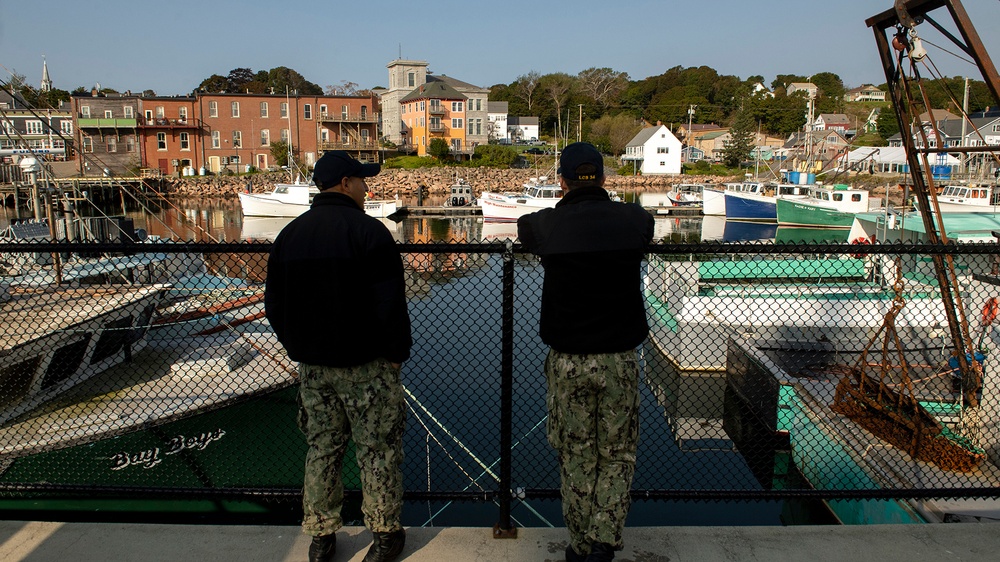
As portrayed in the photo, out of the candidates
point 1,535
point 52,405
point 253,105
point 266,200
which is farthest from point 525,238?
point 253,105

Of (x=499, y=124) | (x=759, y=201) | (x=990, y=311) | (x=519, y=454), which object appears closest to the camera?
(x=990, y=311)

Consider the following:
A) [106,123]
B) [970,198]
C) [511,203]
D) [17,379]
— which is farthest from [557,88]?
[17,379]

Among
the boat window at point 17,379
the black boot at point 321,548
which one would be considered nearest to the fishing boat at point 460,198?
the boat window at point 17,379

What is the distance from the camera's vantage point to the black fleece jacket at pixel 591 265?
3.07m

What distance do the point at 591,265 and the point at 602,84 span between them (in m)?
107

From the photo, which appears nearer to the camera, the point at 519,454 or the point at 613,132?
the point at 519,454

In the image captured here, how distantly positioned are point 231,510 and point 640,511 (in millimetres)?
4841

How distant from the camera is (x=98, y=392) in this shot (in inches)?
341

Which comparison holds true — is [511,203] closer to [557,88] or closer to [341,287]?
[341,287]

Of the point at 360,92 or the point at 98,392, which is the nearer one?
the point at 98,392

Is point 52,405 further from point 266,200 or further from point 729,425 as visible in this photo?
point 266,200

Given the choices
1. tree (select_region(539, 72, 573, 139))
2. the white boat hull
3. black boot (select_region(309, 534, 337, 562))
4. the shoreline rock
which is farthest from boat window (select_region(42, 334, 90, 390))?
tree (select_region(539, 72, 573, 139))

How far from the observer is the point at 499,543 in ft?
12.3

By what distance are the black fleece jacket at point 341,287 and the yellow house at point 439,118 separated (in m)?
70.1
